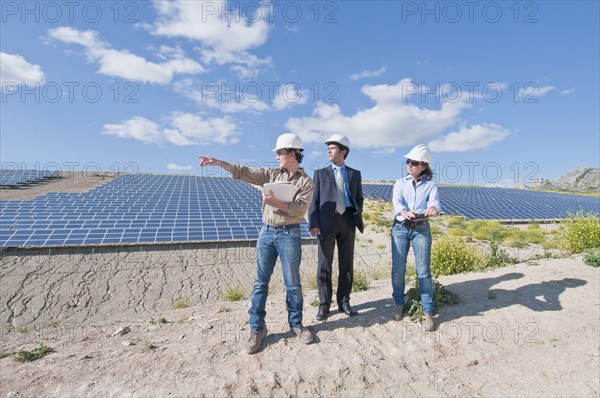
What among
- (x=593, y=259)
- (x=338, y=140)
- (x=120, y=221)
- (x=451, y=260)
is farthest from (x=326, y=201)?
(x=120, y=221)

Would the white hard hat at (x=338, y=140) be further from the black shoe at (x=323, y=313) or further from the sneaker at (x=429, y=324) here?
the sneaker at (x=429, y=324)

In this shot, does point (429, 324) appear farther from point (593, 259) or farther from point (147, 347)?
point (593, 259)

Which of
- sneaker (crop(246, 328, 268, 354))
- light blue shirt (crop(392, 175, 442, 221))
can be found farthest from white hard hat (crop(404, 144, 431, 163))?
sneaker (crop(246, 328, 268, 354))

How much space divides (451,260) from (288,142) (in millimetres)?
5450

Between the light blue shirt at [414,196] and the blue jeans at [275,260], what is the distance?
56.6 inches

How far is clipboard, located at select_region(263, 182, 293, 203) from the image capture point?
3289 mm

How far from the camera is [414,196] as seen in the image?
13.5 feet

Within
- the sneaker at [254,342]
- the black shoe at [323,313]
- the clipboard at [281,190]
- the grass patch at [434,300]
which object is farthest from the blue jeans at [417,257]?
the sneaker at [254,342]

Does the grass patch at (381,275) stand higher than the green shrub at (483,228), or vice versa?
the green shrub at (483,228)

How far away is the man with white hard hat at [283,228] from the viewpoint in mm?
3447

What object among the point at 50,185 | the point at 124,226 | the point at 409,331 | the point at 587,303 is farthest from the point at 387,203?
the point at 50,185

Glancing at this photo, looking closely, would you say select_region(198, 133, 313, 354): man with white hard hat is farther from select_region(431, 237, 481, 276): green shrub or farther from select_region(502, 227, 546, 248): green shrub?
select_region(502, 227, 546, 248): green shrub

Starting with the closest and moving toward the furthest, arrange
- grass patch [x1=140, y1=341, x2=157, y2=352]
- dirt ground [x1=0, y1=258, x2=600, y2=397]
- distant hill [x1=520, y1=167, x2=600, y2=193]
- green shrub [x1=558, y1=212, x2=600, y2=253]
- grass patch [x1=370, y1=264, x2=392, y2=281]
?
dirt ground [x1=0, y1=258, x2=600, y2=397] < grass patch [x1=140, y1=341, x2=157, y2=352] < grass patch [x1=370, y1=264, x2=392, y2=281] < green shrub [x1=558, y1=212, x2=600, y2=253] < distant hill [x1=520, y1=167, x2=600, y2=193]

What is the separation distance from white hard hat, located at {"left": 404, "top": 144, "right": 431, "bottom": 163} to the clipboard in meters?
1.73
